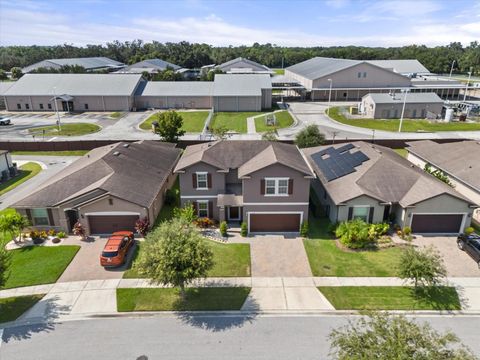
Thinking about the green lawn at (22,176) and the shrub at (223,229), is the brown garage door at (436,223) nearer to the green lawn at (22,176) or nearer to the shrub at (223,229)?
the shrub at (223,229)

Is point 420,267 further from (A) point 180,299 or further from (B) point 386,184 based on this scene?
(A) point 180,299

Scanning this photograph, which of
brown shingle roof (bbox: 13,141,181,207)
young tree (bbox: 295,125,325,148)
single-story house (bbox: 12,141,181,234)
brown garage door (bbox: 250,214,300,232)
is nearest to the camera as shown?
single-story house (bbox: 12,141,181,234)

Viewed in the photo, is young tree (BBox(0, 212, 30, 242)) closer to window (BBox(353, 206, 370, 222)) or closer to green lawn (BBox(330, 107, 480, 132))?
window (BBox(353, 206, 370, 222))

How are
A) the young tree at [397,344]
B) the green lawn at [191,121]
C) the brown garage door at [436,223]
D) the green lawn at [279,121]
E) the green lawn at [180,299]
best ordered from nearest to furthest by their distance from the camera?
the young tree at [397,344]
the green lawn at [180,299]
the brown garage door at [436,223]
the green lawn at [191,121]
the green lawn at [279,121]

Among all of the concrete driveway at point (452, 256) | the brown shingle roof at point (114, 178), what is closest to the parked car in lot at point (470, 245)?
the concrete driveway at point (452, 256)

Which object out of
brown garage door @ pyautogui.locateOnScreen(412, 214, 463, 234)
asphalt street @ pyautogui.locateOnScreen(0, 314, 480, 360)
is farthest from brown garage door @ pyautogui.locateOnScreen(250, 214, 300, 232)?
asphalt street @ pyautogui.locateOnScreen(0, 314, 480, 360)

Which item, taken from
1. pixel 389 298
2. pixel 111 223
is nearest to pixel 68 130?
pixel 111 223
